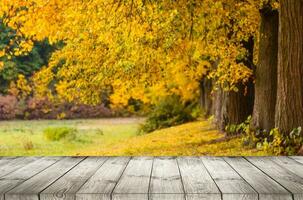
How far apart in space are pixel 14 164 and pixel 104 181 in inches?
41.0

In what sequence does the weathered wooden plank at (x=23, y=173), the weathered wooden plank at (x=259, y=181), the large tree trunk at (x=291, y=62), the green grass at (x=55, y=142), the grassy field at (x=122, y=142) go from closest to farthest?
the weathered wooden plank at (x=259, y=181)
the weathered wooden plank at (x=23, y=173)
the large tree trunk at (x=291, y=62)
the grassy field at (x=122, y=142)
the green grass at (x=55, y=142)

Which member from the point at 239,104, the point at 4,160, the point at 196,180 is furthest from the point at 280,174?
the point at 239,104

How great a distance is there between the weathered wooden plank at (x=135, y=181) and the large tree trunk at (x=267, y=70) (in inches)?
320

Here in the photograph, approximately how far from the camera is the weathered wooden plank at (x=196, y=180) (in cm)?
298

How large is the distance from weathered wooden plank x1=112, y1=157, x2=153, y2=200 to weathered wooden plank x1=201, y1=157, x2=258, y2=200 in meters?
0.43

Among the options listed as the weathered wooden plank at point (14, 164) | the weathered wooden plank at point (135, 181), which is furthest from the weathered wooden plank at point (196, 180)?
the weathered wooden plank at point (14, 164)

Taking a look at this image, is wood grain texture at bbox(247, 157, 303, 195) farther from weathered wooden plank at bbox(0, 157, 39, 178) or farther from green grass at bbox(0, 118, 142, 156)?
green grass at bbox(0, 118, 142, 156)

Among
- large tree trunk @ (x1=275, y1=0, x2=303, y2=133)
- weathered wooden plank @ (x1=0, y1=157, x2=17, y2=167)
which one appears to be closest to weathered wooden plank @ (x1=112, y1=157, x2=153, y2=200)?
weathered wooden plank @ (x1=0, y1=157, x2=17, y2=167)

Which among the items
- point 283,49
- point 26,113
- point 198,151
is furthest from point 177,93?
point 283,49

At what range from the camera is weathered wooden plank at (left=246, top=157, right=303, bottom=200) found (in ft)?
10.2

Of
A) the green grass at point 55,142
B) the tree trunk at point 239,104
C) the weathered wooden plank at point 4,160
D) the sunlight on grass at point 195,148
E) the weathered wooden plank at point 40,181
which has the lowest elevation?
the green grass at point 55,142

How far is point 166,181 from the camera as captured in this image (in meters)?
3.34

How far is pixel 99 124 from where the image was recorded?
3562 centimetres

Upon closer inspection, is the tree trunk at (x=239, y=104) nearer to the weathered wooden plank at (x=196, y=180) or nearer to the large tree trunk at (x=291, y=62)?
the large tree trunk at (x=291, y=62)
